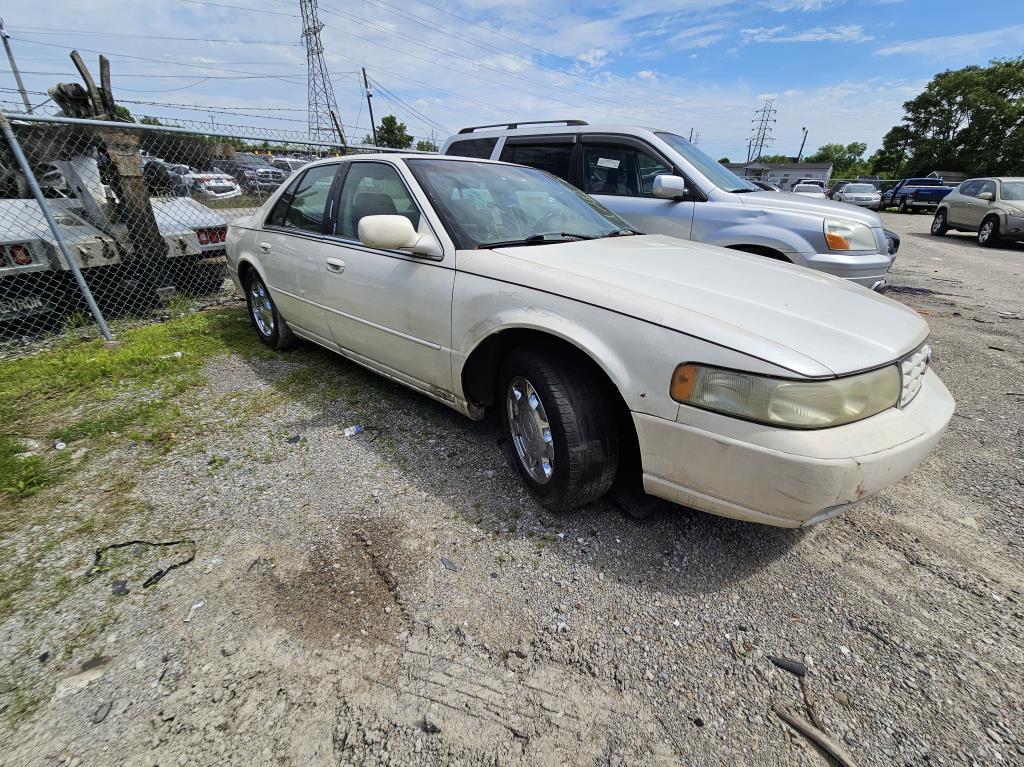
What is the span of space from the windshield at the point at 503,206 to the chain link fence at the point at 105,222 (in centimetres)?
240

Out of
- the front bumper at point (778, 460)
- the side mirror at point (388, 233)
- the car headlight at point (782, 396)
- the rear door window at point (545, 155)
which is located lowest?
the front bumper at point (778, 460)

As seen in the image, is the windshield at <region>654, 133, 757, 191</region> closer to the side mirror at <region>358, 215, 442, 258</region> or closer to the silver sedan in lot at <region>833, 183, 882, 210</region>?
the side mirror at <region>358, 215, 442, 258</region>

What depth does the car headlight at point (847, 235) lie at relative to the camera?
3.98 m

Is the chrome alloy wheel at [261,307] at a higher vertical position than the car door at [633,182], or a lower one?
lower

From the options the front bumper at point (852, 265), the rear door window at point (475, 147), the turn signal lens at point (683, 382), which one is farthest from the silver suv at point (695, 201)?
the turn signal lens at point (683, 382)

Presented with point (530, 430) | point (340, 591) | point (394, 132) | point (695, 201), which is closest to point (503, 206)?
point (530, 430)

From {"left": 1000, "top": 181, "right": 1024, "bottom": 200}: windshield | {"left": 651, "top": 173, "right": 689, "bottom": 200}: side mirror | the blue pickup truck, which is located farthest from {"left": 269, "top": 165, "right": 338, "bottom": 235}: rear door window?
the blue pickup truck

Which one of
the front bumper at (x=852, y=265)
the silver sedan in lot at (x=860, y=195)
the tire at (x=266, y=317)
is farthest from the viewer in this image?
the silver sedan in lot at (x=860, y=195)

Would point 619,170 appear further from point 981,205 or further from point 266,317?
point 981,205

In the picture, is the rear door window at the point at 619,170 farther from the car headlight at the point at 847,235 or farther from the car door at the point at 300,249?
the car door at the point at 300,249

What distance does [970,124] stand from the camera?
139 ft

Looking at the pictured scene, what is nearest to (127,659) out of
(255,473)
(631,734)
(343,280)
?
(255,473)

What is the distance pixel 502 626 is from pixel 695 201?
410 cm

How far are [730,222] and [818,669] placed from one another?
366 centimetres
